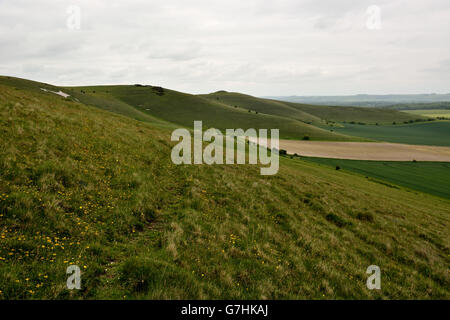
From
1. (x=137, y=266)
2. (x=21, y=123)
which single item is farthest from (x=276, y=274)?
(x=21, y=123)

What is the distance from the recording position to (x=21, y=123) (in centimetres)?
1391

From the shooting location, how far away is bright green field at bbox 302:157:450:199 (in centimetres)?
3794

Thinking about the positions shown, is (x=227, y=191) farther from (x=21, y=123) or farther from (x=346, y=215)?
(x=21, y=123)

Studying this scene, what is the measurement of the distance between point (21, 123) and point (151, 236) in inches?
463

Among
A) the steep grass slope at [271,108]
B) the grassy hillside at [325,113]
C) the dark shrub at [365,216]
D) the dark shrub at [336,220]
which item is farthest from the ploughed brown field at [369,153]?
the grassy hillside at [325,113]

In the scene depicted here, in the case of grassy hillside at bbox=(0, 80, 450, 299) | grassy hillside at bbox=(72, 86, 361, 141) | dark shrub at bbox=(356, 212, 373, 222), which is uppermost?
grassy hillside at bbox=(72, 86, 361, 141)

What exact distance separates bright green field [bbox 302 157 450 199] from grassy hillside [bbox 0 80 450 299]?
25343 mm

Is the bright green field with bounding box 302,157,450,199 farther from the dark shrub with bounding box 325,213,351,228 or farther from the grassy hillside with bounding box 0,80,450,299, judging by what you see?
the dark shrub with bounding box 325,213,351,228

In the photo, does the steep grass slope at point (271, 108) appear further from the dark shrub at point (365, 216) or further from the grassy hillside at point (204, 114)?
the dark shrub at point (365, 216)

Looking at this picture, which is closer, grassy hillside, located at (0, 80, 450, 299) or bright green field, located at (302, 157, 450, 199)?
grassy hillside, located at (0, 80, 450, 299)

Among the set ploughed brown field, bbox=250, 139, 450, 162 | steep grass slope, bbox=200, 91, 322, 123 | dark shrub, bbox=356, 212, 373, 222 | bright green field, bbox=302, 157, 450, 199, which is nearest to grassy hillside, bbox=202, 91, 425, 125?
steep grass slope, bbox=200, 91, 322, 123

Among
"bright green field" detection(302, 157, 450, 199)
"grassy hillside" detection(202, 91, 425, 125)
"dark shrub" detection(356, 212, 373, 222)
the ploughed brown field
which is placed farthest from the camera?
"grassy hillside" detection(202, 91, 425, 125)

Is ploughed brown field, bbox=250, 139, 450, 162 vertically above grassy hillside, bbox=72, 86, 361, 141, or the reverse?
grassy hillside, bbox=72, 86, 361, 141

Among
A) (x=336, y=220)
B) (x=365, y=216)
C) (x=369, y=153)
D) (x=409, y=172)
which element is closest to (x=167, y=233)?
(x=336, y=220)
